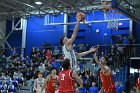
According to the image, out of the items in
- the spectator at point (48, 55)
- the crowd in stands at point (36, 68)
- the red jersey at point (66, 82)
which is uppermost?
the red jersey at point (66, 82)

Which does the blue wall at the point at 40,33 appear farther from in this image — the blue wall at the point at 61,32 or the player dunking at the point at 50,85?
the player dunking at the point at 50,85

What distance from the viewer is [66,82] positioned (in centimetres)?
805

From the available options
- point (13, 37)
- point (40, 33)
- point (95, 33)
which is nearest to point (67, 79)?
point (95, 33)

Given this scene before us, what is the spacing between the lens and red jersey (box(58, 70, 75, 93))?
7.98 metres

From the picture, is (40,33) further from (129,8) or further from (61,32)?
(129,8)

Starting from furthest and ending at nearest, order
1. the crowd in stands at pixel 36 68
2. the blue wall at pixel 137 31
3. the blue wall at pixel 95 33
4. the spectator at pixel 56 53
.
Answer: the blue wall at pixel 95 33, the spectator at pixel 56 53, the blue wall at pixel 137 31, the crowd in stands at pixel 36 68

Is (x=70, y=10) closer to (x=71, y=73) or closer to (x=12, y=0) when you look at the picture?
(x=12, y=0)

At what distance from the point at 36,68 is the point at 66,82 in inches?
786

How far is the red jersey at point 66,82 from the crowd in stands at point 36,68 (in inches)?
492

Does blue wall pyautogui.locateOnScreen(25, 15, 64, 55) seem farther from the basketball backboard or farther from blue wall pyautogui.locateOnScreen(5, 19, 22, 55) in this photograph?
the basketball backboard

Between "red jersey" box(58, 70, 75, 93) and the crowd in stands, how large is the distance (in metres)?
12.5

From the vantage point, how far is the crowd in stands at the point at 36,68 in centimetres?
2239

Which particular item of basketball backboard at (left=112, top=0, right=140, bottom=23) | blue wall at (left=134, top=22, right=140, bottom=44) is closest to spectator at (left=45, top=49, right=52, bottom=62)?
blue wall at (left=134, top=22, right=140, bottom=44)

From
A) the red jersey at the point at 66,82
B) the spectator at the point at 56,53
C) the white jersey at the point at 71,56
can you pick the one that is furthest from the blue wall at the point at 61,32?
the red jersey at the point at 66,82
